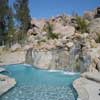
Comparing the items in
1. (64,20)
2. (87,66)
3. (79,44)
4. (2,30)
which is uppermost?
(64,20)

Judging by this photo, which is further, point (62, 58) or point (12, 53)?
point (12, 53)

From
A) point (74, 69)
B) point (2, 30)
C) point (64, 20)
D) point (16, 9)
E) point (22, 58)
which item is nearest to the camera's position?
point (74, 69)

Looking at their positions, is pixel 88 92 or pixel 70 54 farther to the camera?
pixel 70 54

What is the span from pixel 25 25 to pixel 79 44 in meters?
20.5

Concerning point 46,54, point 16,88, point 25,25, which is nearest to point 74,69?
point 46,54

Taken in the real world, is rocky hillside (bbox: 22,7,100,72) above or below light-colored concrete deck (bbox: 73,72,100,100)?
above

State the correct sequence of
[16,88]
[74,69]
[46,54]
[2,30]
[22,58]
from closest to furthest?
[16,88]
[74,69]
[46,54]
[22,58]
[2,30]

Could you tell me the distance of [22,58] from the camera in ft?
97.0

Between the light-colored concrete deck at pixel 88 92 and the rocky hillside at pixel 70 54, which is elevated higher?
the rocky hillside at pixel 70 54

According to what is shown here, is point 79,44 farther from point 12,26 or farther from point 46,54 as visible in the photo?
point 12,26

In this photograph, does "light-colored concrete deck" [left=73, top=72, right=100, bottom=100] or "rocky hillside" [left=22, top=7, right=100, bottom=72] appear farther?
"rocky hillside" [left=22, top=7, right=100, bottom=72]

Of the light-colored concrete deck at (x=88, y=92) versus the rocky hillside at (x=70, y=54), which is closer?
the light-colored concrete deck at (x=88, y=92)

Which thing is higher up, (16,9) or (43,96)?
(16,9)

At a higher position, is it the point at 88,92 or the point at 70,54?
the point at 70,54
